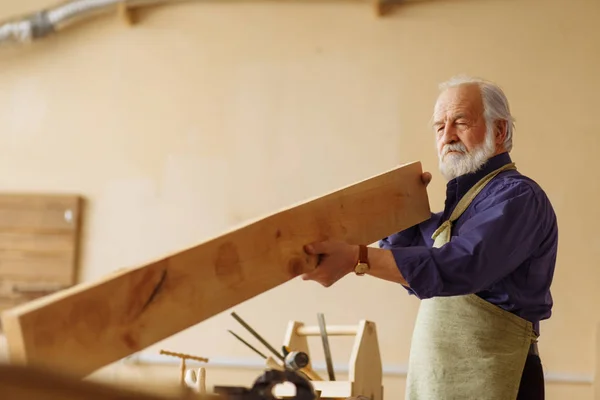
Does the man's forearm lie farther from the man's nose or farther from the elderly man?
the man's nose

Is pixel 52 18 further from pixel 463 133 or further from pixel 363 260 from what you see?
pixel 363 260

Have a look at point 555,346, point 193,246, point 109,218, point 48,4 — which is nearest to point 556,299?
point 555,346

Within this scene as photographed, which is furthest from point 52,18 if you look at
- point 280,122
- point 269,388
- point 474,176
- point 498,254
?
point 269,388

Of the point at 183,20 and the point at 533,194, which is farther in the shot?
the point at 183,20

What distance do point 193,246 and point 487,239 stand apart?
0.78 meters

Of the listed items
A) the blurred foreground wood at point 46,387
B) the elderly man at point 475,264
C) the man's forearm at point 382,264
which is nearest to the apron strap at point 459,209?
the elderly man at point 475,264

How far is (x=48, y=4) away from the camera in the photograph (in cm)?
→ 528

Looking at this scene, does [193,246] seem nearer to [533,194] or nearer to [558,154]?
[533,194]

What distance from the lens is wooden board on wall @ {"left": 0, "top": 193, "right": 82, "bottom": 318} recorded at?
486cm

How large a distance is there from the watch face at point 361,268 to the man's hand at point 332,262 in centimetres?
1

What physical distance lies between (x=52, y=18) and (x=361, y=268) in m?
3.83

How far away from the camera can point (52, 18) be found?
16.7 ft

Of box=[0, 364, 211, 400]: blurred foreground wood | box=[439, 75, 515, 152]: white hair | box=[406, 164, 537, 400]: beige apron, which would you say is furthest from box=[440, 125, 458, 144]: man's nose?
box=[0, 364, 211, 400]: blurred foreground wood

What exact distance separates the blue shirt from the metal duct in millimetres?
3350
